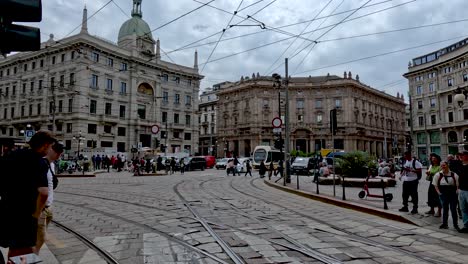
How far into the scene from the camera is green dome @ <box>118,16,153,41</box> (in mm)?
51344

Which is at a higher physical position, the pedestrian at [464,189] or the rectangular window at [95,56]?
the rectangular window at [95,56]

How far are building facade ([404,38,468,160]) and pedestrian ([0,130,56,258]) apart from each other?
57716mm

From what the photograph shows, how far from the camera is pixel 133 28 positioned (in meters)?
51.5

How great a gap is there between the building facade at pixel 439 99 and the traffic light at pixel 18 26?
57090 millimetres

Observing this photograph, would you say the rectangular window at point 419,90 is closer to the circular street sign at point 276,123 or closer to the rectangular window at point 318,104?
the rectangular window at point 318,104

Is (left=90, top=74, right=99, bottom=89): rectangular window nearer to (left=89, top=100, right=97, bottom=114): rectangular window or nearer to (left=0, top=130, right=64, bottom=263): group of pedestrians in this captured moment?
(left=89, top=100, right=97, bottom=114): rectangular window

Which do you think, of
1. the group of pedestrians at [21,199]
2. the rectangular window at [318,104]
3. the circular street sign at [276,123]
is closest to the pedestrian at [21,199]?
the group of pedestrians at [21,199]

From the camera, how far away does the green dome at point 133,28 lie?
51344mm

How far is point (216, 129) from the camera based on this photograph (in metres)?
85.5

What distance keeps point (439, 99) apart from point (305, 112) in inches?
1010

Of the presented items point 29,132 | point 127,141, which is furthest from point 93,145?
point 29,132

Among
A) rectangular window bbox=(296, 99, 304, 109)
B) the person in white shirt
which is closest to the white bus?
the person in white shirt

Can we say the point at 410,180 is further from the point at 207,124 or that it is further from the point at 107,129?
the point at 207,124

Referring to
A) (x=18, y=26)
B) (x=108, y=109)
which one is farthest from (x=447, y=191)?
(x=108, y=109)
